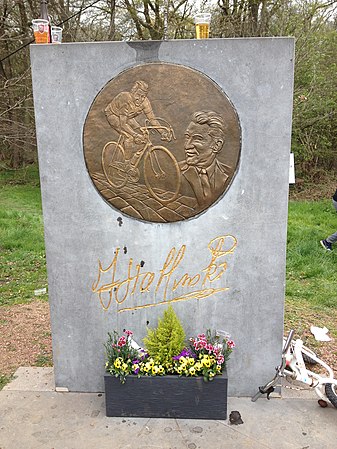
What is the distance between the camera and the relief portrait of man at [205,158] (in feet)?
10.00

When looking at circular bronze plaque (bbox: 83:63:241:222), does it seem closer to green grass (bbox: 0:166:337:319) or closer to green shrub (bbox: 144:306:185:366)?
green shrub (bbox: 144:306:185:366)

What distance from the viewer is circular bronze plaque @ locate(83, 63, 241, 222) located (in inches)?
119

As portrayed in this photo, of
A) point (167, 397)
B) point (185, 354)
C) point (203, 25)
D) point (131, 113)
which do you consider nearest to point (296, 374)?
point (185, 354)

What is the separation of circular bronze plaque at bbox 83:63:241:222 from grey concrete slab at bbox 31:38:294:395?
68 millimetres

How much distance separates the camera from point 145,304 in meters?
3.47

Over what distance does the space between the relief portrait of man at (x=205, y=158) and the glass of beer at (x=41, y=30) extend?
1.23m

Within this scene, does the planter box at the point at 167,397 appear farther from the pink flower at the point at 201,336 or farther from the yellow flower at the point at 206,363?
the pink flower at the point at 201,336

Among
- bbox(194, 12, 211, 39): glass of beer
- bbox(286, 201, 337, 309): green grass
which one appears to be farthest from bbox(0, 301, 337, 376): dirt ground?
bbox(194, 12, 211, 39): glass of beer

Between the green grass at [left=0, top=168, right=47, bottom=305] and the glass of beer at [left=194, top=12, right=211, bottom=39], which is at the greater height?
the glass of beer at [left=194, top=12, right=211, bottom=39]

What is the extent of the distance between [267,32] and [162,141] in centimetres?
958

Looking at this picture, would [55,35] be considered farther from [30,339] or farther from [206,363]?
[30,339]

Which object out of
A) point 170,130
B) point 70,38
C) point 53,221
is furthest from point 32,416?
point 70,38

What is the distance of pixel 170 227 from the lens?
10.8 ft
